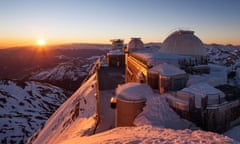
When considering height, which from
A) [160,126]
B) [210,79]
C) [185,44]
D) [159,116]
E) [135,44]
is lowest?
[160,126]

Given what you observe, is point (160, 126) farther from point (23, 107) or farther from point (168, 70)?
point (23, 107)

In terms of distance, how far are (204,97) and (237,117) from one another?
341 centimetres

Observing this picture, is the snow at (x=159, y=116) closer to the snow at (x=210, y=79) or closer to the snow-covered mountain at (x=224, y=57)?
the snow at (x=210, y=79)

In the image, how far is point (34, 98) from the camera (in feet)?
217

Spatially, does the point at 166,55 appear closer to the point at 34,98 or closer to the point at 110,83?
the point at 110,83

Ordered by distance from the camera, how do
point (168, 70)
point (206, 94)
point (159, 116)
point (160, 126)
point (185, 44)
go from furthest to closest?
point (185, 44) < point (168, 70) < point (159, 116) < point (160, 126) < point (206, 94)

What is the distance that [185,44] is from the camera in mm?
22000

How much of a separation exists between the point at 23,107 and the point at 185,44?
50.6 metres

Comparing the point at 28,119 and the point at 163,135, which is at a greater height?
the point at 163,135

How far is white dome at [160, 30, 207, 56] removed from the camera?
21859 millimetres

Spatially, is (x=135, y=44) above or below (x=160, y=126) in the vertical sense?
above

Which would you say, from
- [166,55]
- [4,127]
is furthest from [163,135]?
[4,127]

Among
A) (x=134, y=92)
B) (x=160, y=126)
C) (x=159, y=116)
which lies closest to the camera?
(x=160, y=126)

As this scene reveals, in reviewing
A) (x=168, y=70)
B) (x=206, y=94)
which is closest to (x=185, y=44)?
(x=168, y=70)
